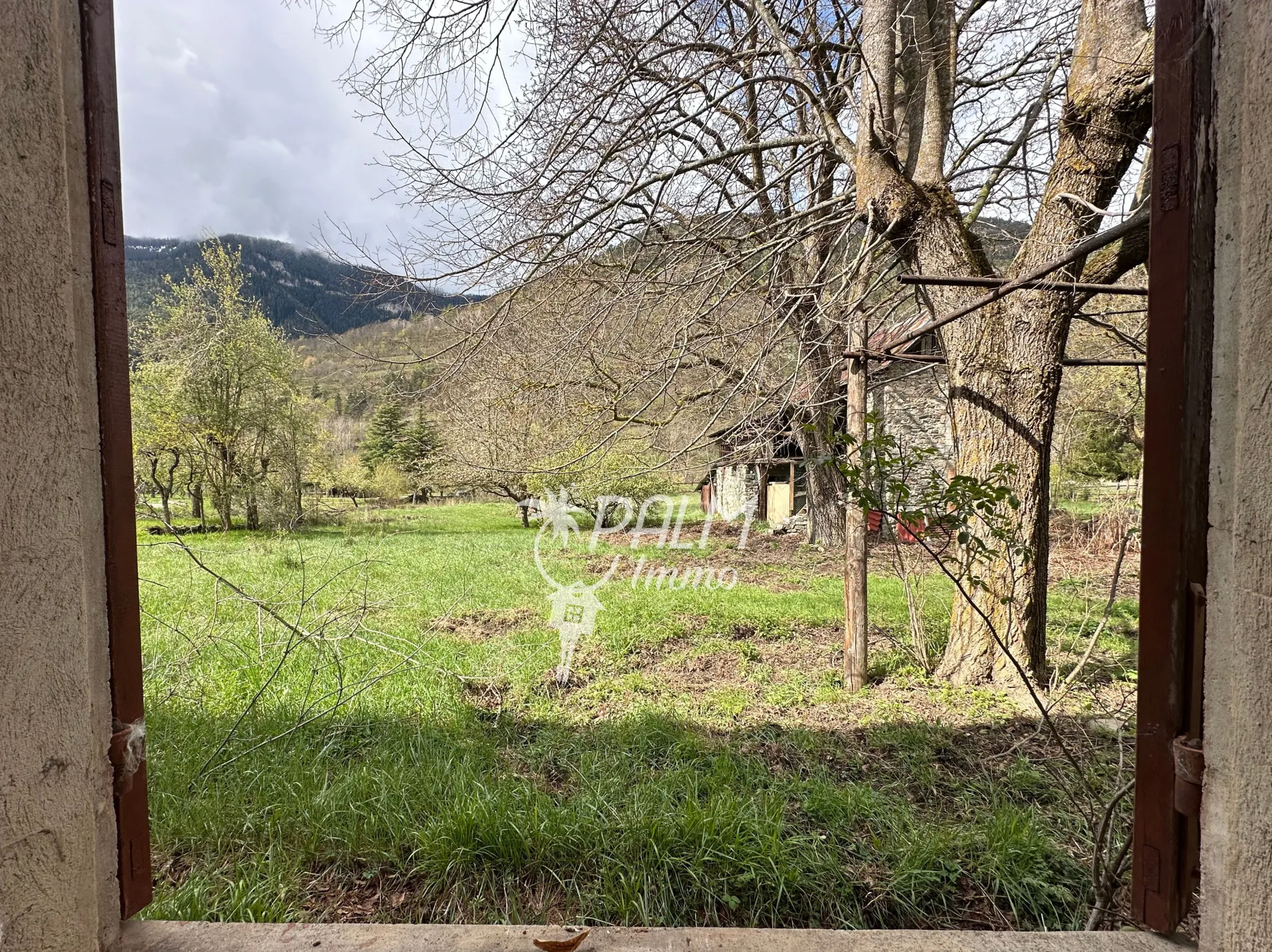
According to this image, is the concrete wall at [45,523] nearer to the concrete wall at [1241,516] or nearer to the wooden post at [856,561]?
the concrete wall at [1241,516]

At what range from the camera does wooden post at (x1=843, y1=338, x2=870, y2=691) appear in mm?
3865

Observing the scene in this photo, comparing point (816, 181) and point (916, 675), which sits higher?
point (816, 181)

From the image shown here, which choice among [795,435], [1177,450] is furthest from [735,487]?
[1177,450]

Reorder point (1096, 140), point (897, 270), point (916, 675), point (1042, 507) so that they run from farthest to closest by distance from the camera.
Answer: point (897, 270) < point (916, 675) < point (1042, 507) < point (1096, 140)

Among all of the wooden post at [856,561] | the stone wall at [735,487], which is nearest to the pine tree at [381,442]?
the stone wall at [735,487]

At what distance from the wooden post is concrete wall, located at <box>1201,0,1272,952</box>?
3077 millimetres

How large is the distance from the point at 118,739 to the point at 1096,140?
5.08 metres

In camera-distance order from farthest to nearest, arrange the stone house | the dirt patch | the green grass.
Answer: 1. the dirt patch
2. the stone house
3. the green grass

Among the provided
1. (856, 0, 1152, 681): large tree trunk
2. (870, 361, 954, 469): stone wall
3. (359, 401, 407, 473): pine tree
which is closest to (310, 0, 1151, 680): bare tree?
(856, 0, 1152, 681): large tree trunk

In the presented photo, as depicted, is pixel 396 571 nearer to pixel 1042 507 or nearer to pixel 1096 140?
pixel 1042 507

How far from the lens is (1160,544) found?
2.83 ft

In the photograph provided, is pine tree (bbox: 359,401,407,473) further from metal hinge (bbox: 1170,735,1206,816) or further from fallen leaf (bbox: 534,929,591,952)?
metal hinge (bbox: 1170,735,1206,816)

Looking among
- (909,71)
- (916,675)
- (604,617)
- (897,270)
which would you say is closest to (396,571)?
(604,617)

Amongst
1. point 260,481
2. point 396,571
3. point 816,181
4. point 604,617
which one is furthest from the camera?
point 260,481
